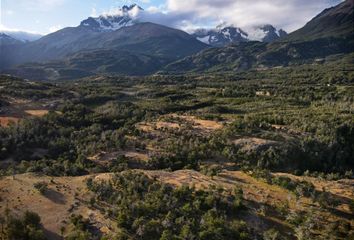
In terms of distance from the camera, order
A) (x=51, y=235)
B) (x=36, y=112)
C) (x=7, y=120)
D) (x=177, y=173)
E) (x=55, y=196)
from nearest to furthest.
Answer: (x=51, y=235) < (x=55, y=196) < (x=177, y=173) < (x=7, y=120) < (x=36, y=112)

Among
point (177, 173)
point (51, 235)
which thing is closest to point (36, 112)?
point (177, 173)

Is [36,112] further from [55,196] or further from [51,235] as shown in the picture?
[51,235]

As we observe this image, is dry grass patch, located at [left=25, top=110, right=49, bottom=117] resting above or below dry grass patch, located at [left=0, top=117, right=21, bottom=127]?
above

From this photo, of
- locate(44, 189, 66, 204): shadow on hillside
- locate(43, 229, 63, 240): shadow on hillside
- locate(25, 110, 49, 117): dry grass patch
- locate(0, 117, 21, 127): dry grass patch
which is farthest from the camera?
locate(25, 110, 49, 117): dry grass patch

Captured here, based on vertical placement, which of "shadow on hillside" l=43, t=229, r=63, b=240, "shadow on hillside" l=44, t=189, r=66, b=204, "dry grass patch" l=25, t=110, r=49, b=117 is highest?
"dry grass patch" l=25, t=110, r=49, b=117

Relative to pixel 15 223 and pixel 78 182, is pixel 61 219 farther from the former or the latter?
pixel 78 182

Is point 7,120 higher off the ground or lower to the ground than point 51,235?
higher

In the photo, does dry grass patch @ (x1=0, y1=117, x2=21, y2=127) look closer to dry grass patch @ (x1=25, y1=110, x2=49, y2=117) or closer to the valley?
the valley

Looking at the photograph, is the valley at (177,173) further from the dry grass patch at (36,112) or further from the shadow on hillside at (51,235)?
the dry grass patch at (36,112)

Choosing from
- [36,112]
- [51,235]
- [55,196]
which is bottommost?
[51,235]

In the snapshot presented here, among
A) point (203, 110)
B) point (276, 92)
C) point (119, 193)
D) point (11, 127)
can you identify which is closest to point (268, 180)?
point (119, 193)

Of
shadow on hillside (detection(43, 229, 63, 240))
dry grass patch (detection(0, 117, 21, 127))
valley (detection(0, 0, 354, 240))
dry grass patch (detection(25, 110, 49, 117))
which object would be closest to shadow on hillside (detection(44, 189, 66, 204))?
valley (detection(0, 0, 354, 240))
